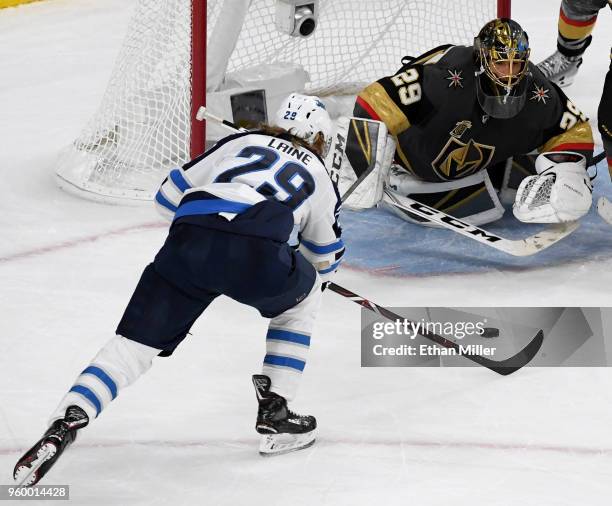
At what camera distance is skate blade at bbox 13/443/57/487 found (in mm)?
2301

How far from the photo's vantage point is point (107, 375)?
2477 millimetres

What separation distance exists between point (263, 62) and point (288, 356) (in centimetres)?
224

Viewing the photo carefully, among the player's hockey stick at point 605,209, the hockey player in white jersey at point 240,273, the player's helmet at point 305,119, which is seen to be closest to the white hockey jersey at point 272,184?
the hockey player in white jersey at point 240,273

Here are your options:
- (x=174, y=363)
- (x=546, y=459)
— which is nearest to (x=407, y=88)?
(x=174, y=363)

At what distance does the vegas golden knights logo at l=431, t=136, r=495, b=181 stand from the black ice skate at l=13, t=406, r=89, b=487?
171cm

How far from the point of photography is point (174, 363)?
10.2ft

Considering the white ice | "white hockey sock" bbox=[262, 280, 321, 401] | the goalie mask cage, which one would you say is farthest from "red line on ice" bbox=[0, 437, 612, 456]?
the goalie mask cage

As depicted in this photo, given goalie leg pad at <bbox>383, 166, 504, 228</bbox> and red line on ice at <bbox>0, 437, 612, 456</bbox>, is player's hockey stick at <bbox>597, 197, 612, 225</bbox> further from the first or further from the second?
red line on ice at <bbox>0, 437, 612, 456</bbox>

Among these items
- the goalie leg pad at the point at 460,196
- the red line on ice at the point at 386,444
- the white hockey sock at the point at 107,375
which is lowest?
the goalie leg pad at the point at 460,196

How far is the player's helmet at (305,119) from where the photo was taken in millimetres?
2816

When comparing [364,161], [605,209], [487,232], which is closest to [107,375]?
[364,161]

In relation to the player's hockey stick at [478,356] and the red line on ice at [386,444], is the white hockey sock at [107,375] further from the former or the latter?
the player's hockey stick at [478,356]

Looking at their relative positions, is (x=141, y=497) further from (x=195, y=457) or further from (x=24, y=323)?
(x=24, y=323)

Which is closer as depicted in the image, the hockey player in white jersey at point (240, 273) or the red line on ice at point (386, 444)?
the hockey player in white jersey at point (240, 273)
